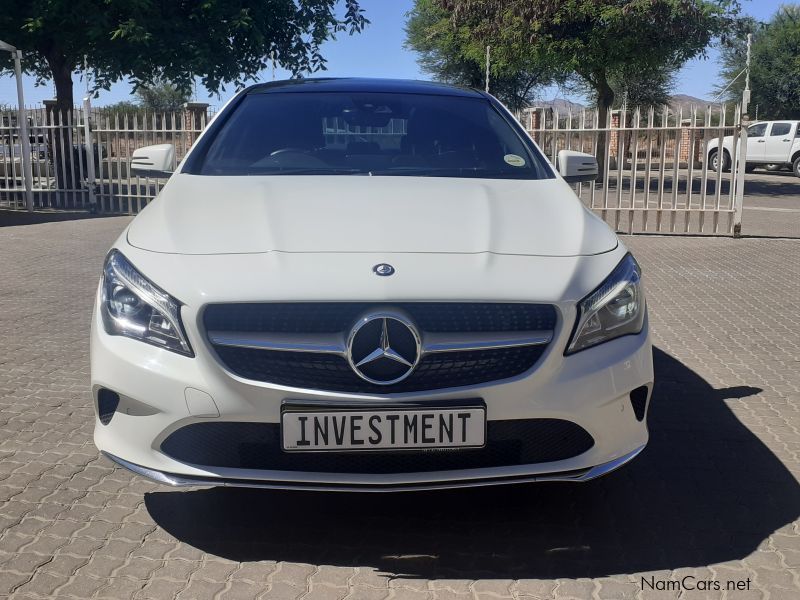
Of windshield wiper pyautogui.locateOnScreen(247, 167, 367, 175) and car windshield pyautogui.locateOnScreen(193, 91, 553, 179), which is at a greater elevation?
car windshield pyautogui.locateOnScreen(193, 91, 553, 179)

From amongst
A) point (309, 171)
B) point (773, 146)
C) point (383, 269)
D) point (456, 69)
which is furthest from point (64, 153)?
point (456, 69)

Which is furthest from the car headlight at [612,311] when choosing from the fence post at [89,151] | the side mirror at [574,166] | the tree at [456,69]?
the tree at [456,69]

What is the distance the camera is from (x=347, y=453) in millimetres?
2758

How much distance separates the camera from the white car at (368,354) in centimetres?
272

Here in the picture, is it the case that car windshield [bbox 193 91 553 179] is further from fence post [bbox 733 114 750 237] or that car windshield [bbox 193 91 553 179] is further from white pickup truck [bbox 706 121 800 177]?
white pickup truck [bbox 706 121 800 177]

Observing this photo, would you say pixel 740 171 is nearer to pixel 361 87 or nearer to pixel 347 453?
pixel 361 87

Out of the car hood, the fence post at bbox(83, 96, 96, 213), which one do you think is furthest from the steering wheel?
the fence post at bbox(83, 96, 96, 213)

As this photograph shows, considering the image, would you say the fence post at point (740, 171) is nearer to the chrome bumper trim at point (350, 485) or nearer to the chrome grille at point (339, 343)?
the chrome bumper trim at point (350, 485)

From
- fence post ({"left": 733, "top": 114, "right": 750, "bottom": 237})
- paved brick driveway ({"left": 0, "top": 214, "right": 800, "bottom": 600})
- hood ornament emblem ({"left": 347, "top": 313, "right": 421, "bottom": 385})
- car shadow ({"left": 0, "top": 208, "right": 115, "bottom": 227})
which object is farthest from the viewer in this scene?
car shadow ({"left": 0, "top": 208, "right": 115, "bottom": 227})

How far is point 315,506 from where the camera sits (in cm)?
338

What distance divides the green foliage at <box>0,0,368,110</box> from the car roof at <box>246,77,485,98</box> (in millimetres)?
14708

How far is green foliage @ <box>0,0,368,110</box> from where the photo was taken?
1869 centimetres

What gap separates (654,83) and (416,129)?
166 ft

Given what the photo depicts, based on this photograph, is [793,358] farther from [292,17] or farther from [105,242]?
[292,17]
